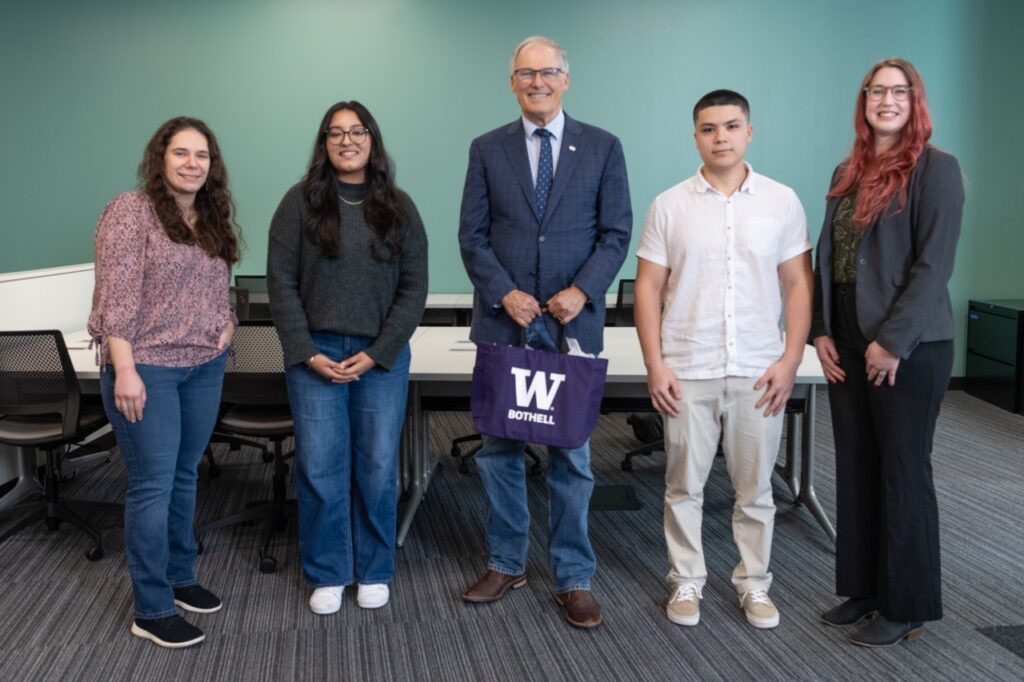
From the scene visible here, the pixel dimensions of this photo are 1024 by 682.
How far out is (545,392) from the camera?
7.50ft

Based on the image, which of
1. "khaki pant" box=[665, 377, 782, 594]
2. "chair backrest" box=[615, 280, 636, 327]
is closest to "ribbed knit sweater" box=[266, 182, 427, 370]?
"khaki pant" box=[665, 377, 782, 594]

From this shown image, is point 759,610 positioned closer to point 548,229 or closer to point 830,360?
point 830,360

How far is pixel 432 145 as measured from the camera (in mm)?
5809

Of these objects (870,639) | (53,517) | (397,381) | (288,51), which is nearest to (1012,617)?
(870,639)

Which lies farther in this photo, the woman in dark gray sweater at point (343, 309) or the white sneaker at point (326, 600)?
the white sneaker at point (326, 600)

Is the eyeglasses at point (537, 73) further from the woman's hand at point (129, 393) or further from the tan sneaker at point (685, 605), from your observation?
the tan sneaker at point (685, 605)

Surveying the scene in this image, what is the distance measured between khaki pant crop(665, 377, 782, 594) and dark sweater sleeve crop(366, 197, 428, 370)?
2.52 feet

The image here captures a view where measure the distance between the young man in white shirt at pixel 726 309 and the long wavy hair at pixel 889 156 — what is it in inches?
7.1

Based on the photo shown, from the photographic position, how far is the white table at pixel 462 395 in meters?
3.02

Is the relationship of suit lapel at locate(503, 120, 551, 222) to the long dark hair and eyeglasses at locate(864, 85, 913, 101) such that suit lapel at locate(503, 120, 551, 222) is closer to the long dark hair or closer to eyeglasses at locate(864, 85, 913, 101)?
the long dark hair

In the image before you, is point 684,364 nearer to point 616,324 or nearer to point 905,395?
point 905,395

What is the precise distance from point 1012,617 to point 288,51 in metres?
5.08

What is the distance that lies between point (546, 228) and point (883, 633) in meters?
1.39

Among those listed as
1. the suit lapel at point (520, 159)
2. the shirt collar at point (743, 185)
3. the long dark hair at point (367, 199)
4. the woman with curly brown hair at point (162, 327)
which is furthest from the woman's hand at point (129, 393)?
the shirt collar at point (743, 185)
